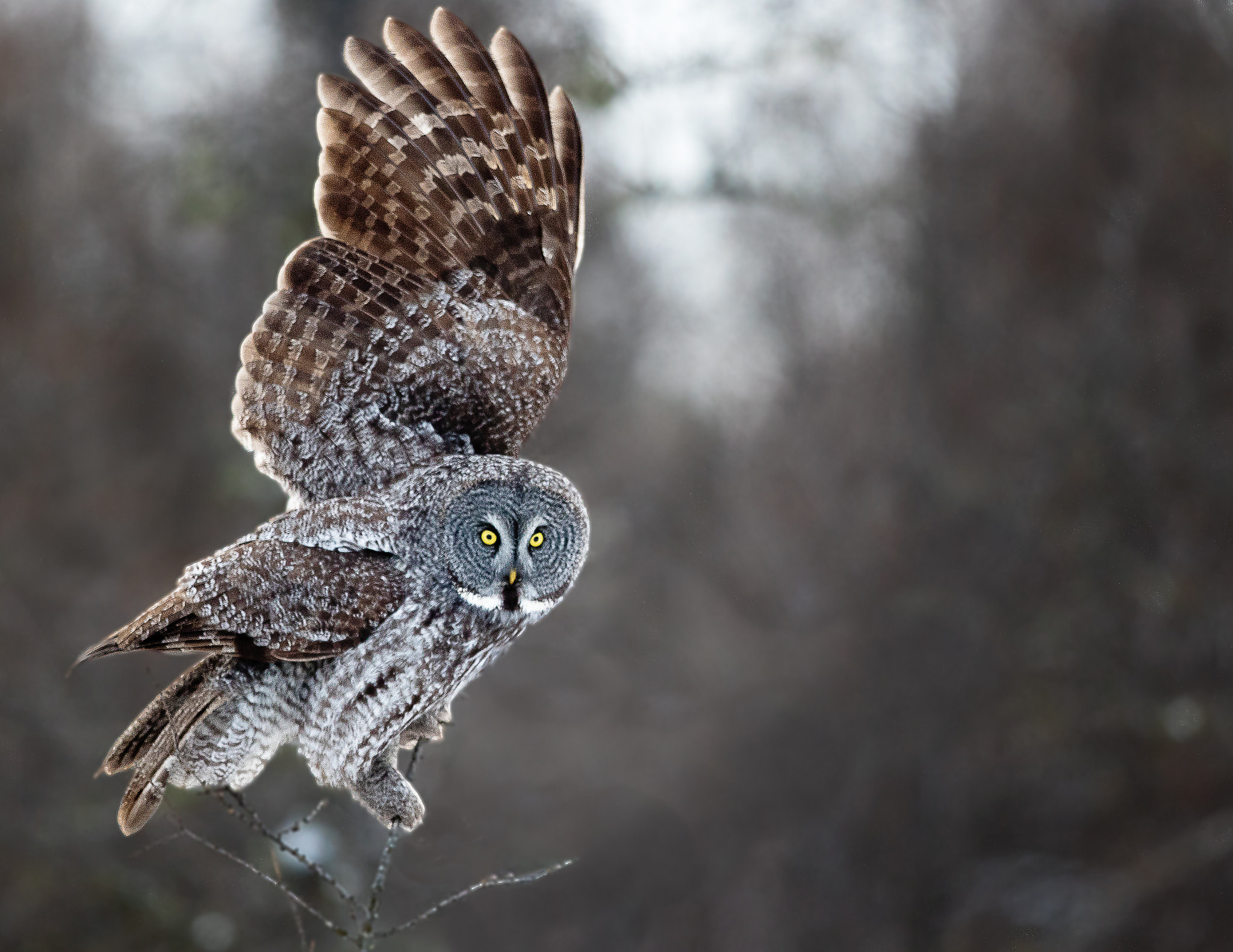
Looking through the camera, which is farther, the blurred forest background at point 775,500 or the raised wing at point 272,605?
the blurred forest background at point 775,500

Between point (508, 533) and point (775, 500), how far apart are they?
6915mm

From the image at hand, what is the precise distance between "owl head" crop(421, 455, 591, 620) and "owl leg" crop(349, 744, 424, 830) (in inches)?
15.4

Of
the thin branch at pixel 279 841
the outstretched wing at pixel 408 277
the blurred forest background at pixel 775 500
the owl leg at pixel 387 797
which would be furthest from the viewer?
the blurred forest background at pixel 775 500

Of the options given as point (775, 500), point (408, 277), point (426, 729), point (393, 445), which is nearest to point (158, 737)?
point (426, 729)

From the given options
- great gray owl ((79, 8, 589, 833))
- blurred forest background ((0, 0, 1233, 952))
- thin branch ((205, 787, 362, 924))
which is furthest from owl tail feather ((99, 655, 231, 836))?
blurred forest background ((0, 0, 1233, 952))

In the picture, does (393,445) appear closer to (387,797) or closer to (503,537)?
(503,537)

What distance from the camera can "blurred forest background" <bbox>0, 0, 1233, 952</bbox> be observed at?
21.0ft

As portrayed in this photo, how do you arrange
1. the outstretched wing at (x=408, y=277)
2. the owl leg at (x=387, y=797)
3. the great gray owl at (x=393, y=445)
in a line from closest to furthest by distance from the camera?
the great gray owl at (x=393, y=445) < the owl leg at (x=387, y=797) < the outstretched wing at (x=408, y=277)

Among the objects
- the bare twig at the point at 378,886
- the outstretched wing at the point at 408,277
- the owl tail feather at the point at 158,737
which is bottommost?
the bare twig at the point at 378,886

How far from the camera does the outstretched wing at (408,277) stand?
2186mm

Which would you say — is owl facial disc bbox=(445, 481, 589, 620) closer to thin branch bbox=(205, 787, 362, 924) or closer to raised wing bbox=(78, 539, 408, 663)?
raised wing bbox=(78, 539, 408, 663)

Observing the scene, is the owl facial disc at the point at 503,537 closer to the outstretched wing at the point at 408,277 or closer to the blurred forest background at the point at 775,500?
the outstretched wing at the point at 408,277

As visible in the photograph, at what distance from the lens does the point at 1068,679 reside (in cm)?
713

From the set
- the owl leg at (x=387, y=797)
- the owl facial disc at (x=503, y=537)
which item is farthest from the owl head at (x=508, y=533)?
the owl leg at (x=387, y=797)
